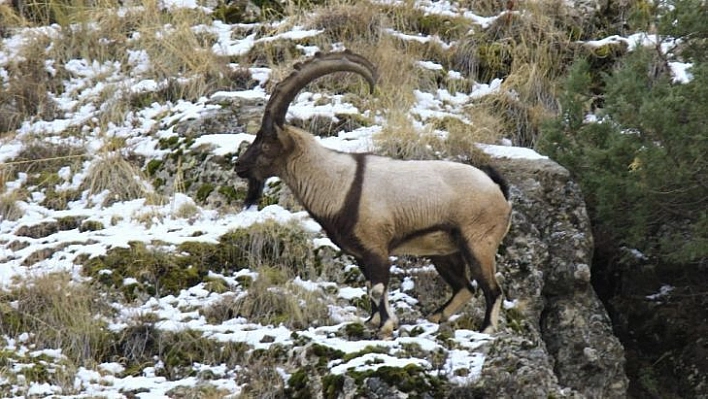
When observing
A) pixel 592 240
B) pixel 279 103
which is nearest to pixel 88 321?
pixel 279 103

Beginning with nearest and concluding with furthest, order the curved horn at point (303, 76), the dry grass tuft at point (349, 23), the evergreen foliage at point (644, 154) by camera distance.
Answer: the curved horn at point (303, 76), the evergreen foliage at point (644, 154), the dry grass tuft at point (349, 23)

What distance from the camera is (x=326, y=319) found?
28.4ft

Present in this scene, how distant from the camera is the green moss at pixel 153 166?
35.6ft

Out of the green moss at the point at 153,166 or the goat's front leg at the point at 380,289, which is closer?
the goat's front leg at the point at 380,289

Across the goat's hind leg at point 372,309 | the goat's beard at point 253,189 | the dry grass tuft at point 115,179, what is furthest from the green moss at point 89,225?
the goat's hind leg at point 372,309

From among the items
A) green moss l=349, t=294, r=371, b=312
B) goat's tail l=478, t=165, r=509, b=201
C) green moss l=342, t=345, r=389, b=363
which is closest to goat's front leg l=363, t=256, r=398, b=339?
green moss l=342, t=345, r=389, b=363

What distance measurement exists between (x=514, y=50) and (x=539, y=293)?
4.29 meters

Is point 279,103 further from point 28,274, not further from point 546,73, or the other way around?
point 546,73

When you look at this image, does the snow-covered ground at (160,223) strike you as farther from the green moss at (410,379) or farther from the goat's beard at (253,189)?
the goat's beard at (253,189)

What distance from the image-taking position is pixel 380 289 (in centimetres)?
779

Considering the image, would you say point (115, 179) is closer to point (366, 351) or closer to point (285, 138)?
point (285, 138)

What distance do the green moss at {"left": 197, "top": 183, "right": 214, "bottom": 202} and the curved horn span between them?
83.8 inches

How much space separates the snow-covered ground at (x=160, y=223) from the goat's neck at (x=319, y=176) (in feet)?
2.89

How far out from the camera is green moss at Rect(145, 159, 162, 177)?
1085 cm
